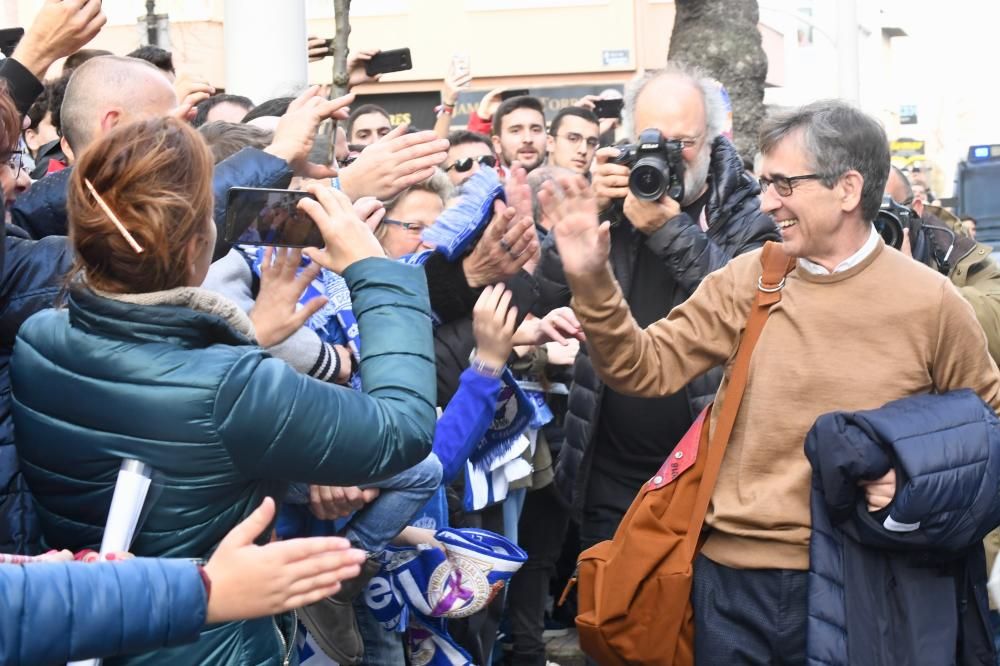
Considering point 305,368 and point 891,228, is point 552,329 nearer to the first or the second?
point 305,368

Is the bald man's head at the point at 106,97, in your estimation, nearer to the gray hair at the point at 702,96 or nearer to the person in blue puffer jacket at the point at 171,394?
the person in blue puffer jacket at the point at 171,394

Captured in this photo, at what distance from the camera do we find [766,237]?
4461 millimetres

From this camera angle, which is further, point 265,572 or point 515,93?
point 515,93

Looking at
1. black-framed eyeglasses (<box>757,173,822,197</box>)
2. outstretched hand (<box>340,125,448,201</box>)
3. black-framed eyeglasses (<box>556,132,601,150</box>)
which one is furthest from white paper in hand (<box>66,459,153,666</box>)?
black-framed eyeglasses (<box>556,132,601,150</box>)

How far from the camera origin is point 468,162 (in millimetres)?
7289

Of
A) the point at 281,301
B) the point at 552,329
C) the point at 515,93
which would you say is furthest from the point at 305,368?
the point at 515,93

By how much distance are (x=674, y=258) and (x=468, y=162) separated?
3.13 m

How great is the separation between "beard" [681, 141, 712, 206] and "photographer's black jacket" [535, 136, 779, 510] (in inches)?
1.5

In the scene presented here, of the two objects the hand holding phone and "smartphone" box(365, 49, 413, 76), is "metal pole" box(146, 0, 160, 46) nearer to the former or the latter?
the hand holding phone

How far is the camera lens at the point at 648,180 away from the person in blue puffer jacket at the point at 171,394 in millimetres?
1972

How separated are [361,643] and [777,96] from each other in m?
32.3

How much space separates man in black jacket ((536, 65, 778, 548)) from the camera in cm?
446

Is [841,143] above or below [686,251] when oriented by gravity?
above

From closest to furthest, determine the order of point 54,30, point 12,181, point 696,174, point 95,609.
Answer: point 95,609 → point 12,181 → point 54,30 → point 696,174
